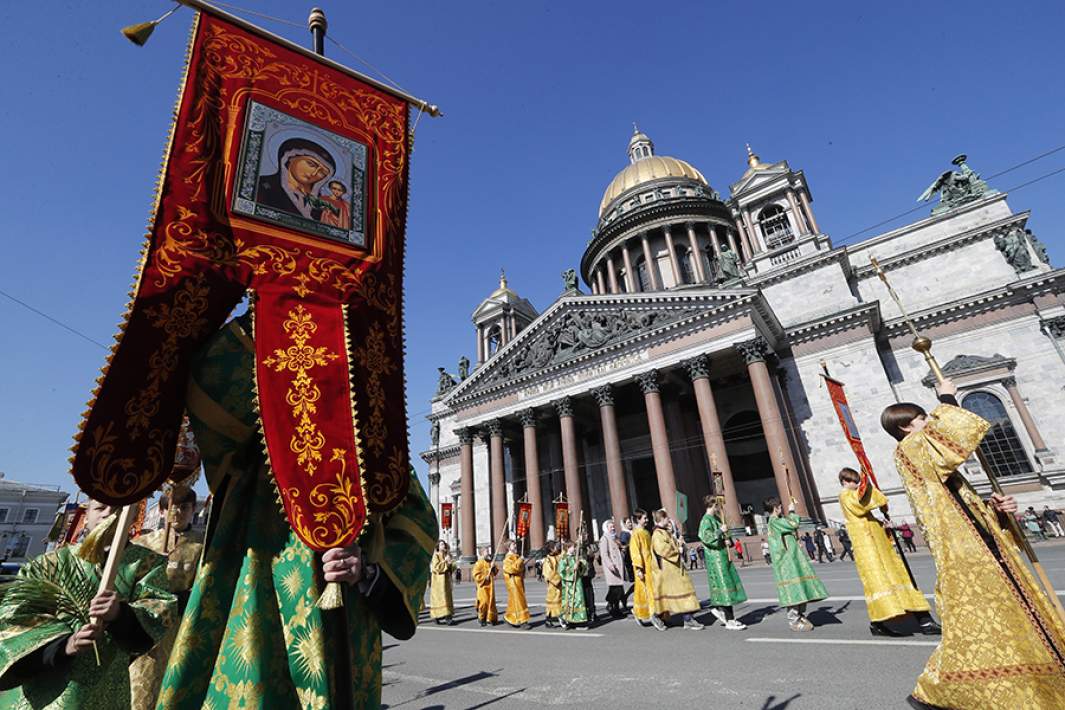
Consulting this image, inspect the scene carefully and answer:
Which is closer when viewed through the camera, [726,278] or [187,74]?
[187,74]

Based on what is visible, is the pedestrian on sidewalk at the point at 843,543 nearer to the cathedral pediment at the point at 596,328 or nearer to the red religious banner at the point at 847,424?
the cathedral pediment at the point at 596,328

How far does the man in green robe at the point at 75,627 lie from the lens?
198 cm

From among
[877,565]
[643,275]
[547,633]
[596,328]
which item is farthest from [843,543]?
[643,275]

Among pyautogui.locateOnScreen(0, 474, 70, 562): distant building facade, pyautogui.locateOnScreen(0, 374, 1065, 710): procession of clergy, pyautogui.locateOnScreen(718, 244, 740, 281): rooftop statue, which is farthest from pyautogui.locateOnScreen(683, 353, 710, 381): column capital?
pyautogui.locateOnScreen(0, 474, 70, 562): distant building facade

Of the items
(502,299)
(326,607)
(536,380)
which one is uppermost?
(502,299)

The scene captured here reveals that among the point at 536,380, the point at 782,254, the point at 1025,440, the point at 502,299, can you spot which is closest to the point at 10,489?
the point at 502,299

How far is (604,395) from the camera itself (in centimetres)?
2694

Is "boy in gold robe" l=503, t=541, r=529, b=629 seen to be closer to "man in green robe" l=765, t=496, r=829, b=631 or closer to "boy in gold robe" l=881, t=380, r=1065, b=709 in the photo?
"man in green robe" l=765, t=496, r=829, b=631

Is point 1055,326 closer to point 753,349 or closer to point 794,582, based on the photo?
point 753,349

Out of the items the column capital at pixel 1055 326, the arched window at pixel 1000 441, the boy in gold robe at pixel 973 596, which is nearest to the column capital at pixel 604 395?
the arched window at pixel 1000 441

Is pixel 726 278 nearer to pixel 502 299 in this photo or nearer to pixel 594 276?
pixel 594 276

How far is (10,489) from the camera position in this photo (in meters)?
51.7

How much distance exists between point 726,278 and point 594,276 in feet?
52.1

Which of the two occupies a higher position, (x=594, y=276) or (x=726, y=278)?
(x=594, y=276)
